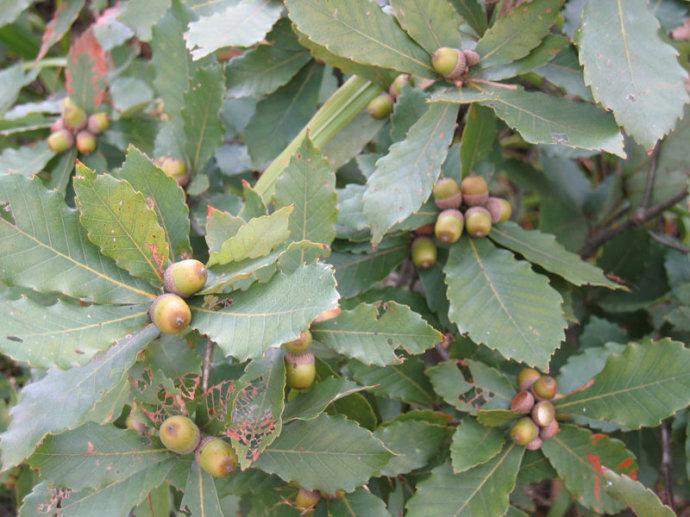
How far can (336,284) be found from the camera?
80 centimetres

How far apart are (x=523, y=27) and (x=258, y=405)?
0.82 meters

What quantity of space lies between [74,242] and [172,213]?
16 cm

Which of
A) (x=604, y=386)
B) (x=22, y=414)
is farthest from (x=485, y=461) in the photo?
(x=22, y=414)

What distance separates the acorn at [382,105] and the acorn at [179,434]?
0.79 meters

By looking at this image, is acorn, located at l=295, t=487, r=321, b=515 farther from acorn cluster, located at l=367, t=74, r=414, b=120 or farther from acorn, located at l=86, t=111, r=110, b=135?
acorn, located at l=86, t=111, r=110, b=135

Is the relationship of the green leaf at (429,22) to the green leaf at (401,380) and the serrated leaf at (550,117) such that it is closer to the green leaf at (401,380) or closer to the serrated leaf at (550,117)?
the serrated leaf at (550,117)

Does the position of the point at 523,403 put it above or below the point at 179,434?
below

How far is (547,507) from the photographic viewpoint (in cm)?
209

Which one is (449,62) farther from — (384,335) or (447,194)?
(384,335)

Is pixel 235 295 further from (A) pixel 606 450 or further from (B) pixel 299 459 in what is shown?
(A) pixel 606 450

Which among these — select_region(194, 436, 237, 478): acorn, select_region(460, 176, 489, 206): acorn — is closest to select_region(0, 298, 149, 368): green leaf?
select_region(194, 436, 237, 478): acorn

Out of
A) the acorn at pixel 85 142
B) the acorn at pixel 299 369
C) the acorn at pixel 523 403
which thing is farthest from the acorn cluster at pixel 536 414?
the acorn at pixel 85 142

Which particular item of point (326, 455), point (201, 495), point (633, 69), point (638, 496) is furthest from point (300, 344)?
point (633, 69)

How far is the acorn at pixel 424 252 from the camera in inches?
50.3
